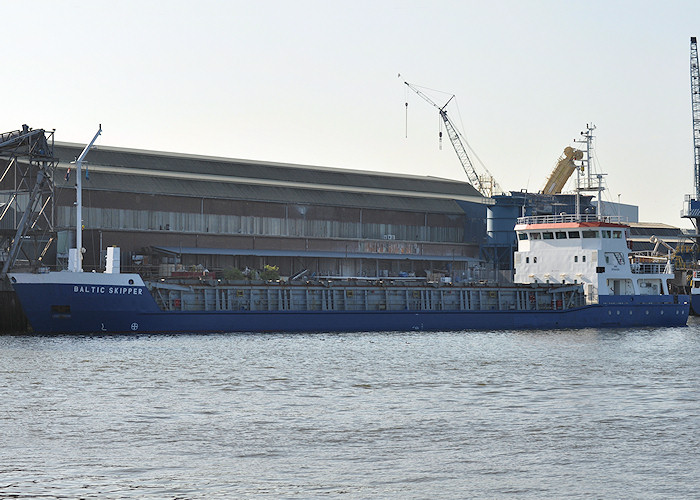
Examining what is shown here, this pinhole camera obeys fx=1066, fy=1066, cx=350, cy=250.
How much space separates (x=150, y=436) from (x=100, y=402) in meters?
6.87

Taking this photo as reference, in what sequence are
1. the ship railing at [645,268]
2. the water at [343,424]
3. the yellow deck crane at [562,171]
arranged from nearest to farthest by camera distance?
1. the water at [343,424]
2. the ship railing at [645,268]
3. the yellow deck crane at [562,171]

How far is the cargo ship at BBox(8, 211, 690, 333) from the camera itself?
61.2 metres

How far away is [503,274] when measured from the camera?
357 ft

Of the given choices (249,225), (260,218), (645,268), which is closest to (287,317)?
(249,225)

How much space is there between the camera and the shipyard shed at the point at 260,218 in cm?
8869

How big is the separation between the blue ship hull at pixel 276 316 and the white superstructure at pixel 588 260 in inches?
49.2

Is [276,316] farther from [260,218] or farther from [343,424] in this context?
[343,424]

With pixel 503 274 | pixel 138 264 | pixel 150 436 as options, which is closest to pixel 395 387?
pixel 150 436

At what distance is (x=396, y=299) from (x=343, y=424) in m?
45.3

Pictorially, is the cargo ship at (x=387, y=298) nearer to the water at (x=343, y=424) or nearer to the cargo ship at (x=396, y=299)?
the cargo ship at (x=396, y=299)

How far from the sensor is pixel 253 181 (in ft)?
330

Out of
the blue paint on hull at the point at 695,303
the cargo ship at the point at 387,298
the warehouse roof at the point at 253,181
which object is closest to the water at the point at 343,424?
the cargo ship at the point at 387,298

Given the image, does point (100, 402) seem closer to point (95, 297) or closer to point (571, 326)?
point (95, 297)

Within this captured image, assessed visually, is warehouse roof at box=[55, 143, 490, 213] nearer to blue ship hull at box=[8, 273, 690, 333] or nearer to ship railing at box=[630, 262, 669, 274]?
blue ship hull at box=[8, 273, 690, 333]
